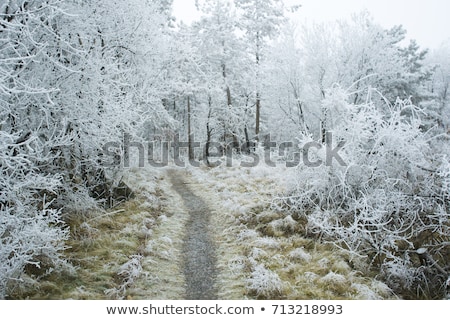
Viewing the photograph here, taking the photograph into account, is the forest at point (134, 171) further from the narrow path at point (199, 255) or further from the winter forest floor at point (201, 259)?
the narrow path at point (199, 255)

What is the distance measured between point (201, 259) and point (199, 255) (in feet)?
0.76

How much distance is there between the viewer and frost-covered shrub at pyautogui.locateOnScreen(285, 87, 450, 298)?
23.9ft

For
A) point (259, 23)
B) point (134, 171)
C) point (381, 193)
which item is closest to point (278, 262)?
point (381, 193)

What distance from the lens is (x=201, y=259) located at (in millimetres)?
7762

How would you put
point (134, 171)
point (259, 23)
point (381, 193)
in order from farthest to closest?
1. point (259, 23)
2. point (134, 171)
3. point (381, 193)

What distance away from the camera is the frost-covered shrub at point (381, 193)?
7.29 meters

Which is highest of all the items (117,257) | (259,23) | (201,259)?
(259,23)

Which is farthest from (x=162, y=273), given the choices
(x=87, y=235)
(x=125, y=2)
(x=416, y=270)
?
(x=125, y=2)

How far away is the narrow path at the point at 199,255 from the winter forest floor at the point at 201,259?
0.02m

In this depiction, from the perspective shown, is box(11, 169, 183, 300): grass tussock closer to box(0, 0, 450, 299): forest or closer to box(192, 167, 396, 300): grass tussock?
box(0, 0, 450, 299): forest

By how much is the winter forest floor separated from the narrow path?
2 cm

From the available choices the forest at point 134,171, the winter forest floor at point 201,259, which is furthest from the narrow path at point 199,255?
the forest at point 134,171

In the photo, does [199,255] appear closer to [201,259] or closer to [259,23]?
[201,259]

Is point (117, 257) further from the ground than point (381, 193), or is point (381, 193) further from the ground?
point (381, 193)
